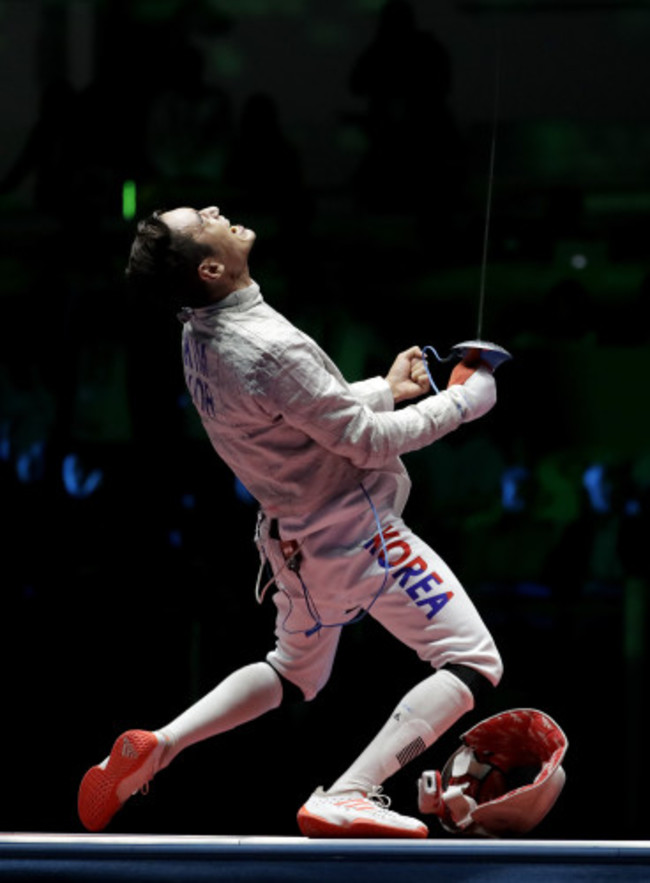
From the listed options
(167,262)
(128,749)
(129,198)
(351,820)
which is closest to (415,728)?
(351,820)

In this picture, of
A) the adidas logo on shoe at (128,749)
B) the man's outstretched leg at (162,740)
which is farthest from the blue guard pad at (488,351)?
the adidas logo on shoe at (128,749)

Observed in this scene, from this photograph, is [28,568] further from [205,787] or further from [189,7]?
[189,7]

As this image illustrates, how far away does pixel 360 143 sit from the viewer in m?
3.92

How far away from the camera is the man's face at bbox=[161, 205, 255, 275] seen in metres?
2.73

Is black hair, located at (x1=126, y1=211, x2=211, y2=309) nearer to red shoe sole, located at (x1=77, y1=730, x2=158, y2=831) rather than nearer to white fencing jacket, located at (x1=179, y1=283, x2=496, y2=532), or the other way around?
white fencing jacket, located at (x1=179, y1=283, x2=496, y2=532)

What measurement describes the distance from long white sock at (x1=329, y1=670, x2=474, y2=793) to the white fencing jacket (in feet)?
1.12

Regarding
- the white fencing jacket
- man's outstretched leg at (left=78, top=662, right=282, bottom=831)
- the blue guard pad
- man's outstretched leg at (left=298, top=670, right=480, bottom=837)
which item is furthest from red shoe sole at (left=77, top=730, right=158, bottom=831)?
the blue guard pad

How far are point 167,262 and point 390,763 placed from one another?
928mm

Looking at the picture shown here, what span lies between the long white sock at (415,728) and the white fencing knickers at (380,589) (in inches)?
2.2

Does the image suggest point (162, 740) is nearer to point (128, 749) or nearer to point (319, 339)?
point (128, 749)

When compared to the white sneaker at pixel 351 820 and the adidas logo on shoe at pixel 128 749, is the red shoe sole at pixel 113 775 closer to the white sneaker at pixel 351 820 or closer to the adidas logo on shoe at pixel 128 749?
the adidas logo on shoe at pixel 128 749

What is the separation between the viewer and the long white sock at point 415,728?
105 inches

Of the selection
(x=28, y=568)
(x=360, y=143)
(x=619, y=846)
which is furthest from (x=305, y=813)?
(x=360, y=143)

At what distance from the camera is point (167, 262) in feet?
8.92
